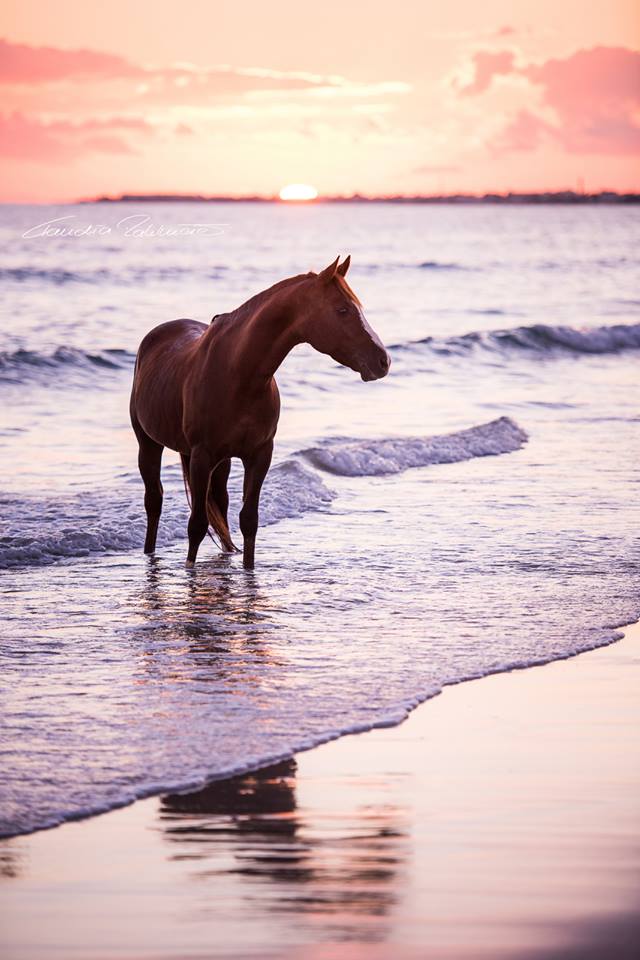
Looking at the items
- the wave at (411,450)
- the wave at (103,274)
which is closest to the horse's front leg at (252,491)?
the wave at (411,450)

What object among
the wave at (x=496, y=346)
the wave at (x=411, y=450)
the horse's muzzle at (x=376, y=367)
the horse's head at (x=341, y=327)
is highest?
the horse's head at (x=341, y=327)

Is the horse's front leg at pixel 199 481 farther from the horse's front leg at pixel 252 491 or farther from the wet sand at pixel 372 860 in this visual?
the wet sand at pixel 372 860

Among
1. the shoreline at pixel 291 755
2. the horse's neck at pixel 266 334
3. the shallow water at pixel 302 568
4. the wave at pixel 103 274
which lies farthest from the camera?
the wave at pixel 103 274

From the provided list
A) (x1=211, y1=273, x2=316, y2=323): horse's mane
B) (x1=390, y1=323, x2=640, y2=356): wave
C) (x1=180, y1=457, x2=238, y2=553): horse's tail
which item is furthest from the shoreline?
(x1=390, y1=323, x2=640, y2=356): wave

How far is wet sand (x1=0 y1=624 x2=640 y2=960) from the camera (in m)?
3.25

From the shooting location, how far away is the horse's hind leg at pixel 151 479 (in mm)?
8555

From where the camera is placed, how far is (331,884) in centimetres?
356

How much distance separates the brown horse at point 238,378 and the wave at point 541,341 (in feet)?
55.5

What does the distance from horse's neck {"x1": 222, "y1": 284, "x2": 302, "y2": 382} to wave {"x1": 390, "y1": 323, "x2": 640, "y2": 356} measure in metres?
17.7

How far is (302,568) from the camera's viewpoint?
7.98m

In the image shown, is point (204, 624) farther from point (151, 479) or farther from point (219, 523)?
point (151, 479)

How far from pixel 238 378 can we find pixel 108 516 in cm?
268

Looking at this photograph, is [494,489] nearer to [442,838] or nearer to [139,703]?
[139,703]

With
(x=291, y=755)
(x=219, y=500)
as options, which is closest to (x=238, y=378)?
(x=219, y=500)
